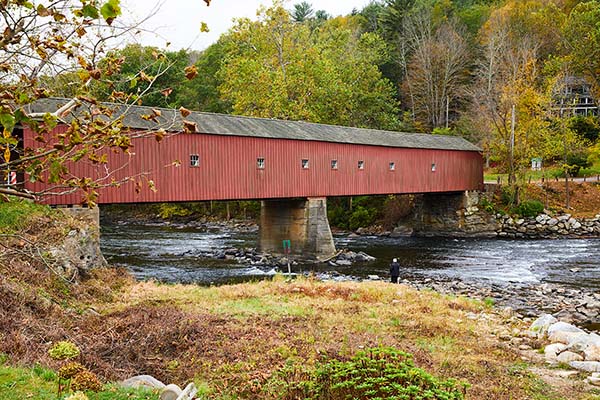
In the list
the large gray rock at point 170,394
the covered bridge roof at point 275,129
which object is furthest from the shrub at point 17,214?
the large gray rock at point 170,394

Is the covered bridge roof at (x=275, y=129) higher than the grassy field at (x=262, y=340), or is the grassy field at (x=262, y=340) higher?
the covered bridge roof at (x=275, y=129)

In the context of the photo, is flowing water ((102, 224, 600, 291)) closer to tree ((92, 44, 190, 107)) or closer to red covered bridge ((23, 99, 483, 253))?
red covered bridge ((23, 99, 483, 253))

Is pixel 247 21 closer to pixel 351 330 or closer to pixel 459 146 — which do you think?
pixel 459 146

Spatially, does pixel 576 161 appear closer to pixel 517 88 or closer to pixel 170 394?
pixel 517 88

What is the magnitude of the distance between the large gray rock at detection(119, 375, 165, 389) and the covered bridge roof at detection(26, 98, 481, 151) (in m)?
10.3

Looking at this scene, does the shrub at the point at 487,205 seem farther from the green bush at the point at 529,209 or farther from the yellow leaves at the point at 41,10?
the yellow leaves at the point at 41,10

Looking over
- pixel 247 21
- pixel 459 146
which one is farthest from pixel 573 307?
pixel 247 21

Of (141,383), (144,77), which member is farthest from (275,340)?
(144,77)

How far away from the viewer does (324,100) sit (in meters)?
36.0

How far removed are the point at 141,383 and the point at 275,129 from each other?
1721 cm

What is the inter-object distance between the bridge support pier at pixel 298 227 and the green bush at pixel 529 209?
41.2ft

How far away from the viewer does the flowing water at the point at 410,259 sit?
1863cm

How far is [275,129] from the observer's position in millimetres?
22547

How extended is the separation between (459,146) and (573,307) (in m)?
18.6
